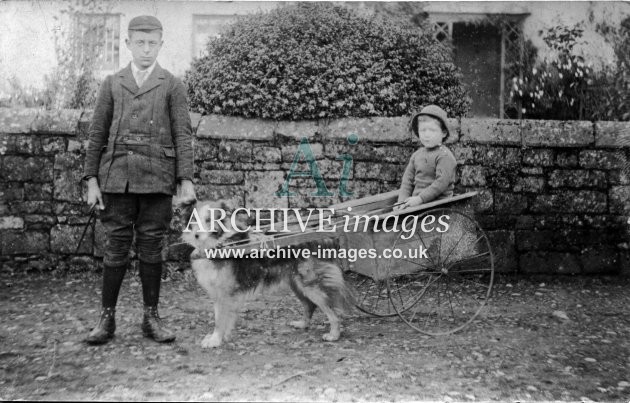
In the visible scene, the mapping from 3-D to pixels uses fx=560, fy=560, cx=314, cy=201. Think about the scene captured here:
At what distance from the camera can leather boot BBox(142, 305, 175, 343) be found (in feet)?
11.9

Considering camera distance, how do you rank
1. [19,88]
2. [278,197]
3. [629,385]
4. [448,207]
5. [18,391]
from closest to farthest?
[18,391], [629,385], [448,207], [278,197], [19,88]

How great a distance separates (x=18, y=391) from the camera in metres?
2.85

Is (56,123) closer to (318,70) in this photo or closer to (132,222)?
(132,222)

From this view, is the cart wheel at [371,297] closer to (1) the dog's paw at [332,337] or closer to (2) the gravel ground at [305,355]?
(2) the gravel ground at [305,355]

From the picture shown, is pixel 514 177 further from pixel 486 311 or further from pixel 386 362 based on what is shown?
pixel 386 362

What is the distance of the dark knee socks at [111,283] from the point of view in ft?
11.9

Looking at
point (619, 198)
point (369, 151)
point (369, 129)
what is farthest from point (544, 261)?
point (369, 129)

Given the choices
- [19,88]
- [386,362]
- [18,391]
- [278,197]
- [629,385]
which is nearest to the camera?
[18,391]

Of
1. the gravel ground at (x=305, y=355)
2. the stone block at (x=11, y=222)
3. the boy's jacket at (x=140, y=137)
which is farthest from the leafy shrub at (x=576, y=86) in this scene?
the stone block at (x=11, y=222)

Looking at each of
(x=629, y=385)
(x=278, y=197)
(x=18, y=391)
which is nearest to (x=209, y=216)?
(x=18, y=391)

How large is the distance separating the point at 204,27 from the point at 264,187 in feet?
9.54

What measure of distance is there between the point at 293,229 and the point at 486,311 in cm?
183

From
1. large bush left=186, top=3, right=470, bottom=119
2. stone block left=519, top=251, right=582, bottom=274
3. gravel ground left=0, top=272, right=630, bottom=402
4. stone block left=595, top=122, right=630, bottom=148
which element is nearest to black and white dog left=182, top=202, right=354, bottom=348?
gravel ground left=0, top=272, right=630, bottom=402

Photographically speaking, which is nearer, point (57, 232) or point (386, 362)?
point (386, 362)
